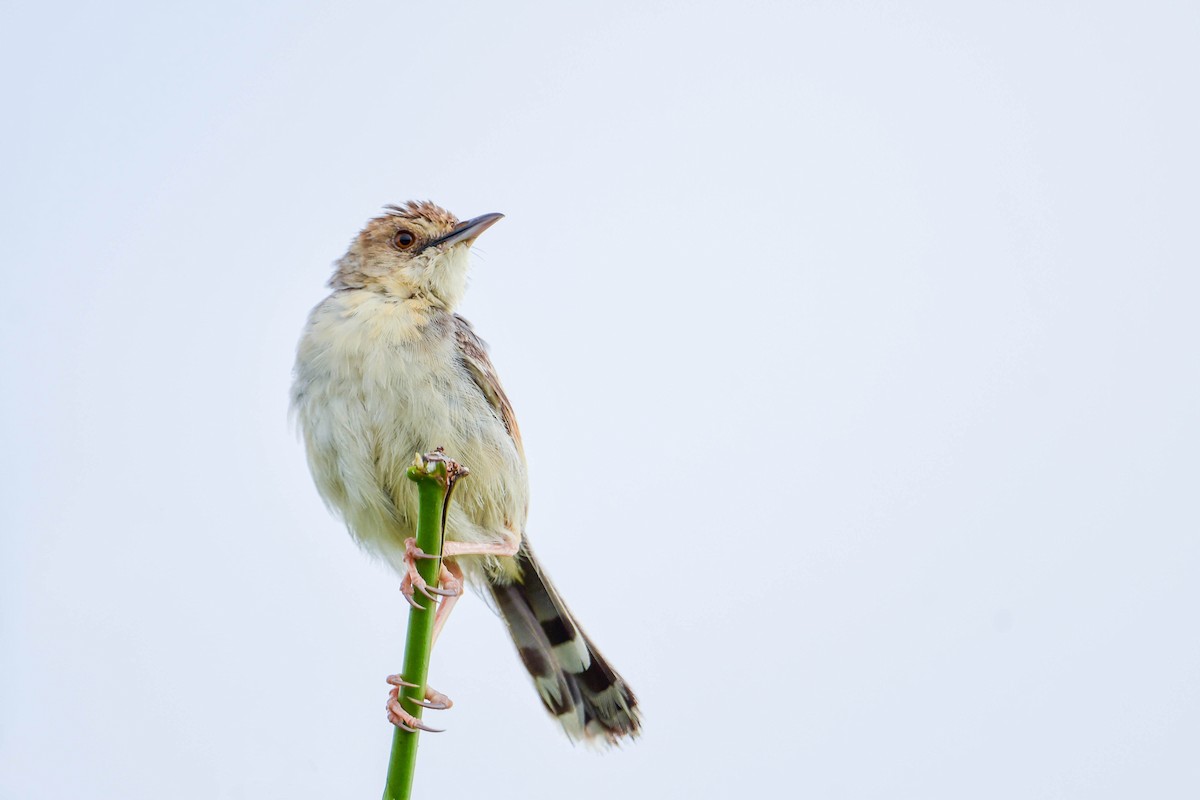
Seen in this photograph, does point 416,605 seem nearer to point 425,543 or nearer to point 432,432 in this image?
point 425,543

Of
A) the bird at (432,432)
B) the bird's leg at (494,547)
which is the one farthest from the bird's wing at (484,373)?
the bird's leg at (494,547)

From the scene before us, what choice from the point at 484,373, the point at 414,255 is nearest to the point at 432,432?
the point at 484,373

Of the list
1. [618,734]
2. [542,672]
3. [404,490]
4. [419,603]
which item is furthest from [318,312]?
[419,603]

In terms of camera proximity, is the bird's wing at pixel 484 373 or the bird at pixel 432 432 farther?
the bird's wing at pixel 484 373

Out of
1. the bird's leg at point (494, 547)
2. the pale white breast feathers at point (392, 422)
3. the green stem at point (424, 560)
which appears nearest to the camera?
the green stem at point (424, 560)

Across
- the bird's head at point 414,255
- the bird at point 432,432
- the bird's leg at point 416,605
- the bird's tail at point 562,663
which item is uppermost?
the bird's head at point 414,255

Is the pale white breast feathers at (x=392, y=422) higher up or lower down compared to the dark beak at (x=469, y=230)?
lower down

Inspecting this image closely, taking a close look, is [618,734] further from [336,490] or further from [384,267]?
[384,267]

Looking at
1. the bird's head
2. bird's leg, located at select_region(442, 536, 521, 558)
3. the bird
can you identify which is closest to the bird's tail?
the bird

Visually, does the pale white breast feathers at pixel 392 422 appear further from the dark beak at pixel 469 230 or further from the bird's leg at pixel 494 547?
the dark beak at pixel 469 230
